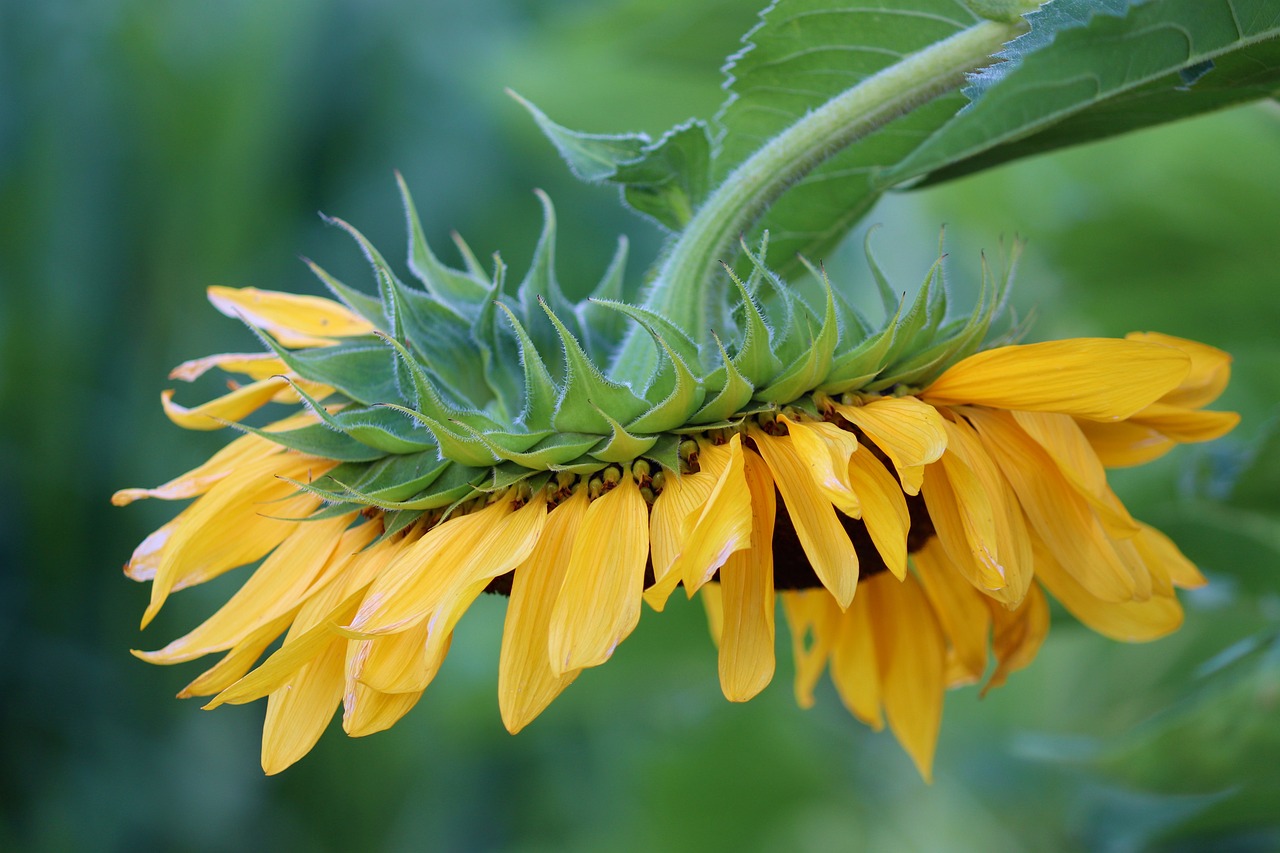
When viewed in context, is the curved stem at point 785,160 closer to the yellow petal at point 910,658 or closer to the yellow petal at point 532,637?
the yellow petal at point 532,637

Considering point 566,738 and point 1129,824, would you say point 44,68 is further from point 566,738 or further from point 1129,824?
point 1129,824

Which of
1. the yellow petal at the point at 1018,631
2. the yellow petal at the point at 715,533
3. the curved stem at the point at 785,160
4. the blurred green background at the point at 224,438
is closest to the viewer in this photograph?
the yellow petal at the point at 715,533

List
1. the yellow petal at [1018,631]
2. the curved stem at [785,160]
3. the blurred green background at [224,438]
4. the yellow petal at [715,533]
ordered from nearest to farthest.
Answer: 1. the yellow petal at [715,533]
2. the curved stem at [785,160]
3. the yellow petal at [1018,631]
4. the blurred green background at [224,438]

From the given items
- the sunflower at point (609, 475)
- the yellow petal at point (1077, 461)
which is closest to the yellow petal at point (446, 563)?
the sunflower at point (609, 475)

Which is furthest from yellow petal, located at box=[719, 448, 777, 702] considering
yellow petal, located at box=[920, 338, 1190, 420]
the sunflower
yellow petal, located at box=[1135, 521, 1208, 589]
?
yellow petal, located at box=[1135, 521, 1208, 589]

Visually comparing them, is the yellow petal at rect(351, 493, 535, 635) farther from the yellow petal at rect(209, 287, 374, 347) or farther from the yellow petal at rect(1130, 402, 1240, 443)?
the yellow petal at rect(1130, 402, 1240, 443)

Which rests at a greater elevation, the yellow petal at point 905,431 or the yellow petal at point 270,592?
the yellow petal at point 270,592

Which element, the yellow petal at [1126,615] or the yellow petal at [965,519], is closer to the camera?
the yellow petal at [965,519]

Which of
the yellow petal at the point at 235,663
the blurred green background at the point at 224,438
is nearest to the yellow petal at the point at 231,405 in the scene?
the yellow petal at the point at 235,663
